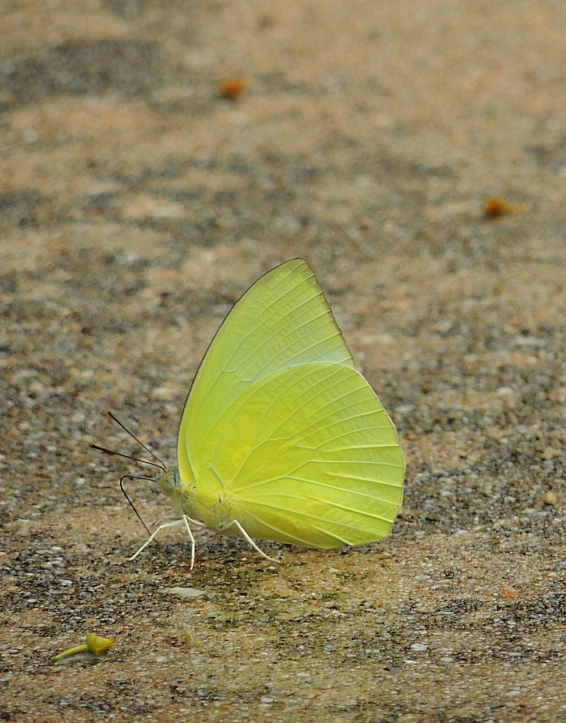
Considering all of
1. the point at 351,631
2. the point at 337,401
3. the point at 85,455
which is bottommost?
the point at 85,455

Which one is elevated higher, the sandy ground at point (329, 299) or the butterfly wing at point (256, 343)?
the butterfly wing at point (256, 343)

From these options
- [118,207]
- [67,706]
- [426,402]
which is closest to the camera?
[67,706]

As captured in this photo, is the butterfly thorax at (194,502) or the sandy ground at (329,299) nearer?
the sandy ground at (329,299)

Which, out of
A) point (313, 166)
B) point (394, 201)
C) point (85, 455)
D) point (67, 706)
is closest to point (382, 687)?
point (67, 706)

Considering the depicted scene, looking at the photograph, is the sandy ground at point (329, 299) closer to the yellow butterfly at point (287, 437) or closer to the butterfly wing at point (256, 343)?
the yellow butterfly at point (287, 437)

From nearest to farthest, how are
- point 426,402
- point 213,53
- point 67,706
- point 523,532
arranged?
point 67,706, point 523,532, point 426,402, point 213,53

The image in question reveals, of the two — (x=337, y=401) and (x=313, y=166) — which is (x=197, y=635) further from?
(x=313, y=166)

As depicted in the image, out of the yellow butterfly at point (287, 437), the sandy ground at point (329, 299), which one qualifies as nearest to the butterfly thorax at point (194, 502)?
the yellow butterfly at point (287, 437)
